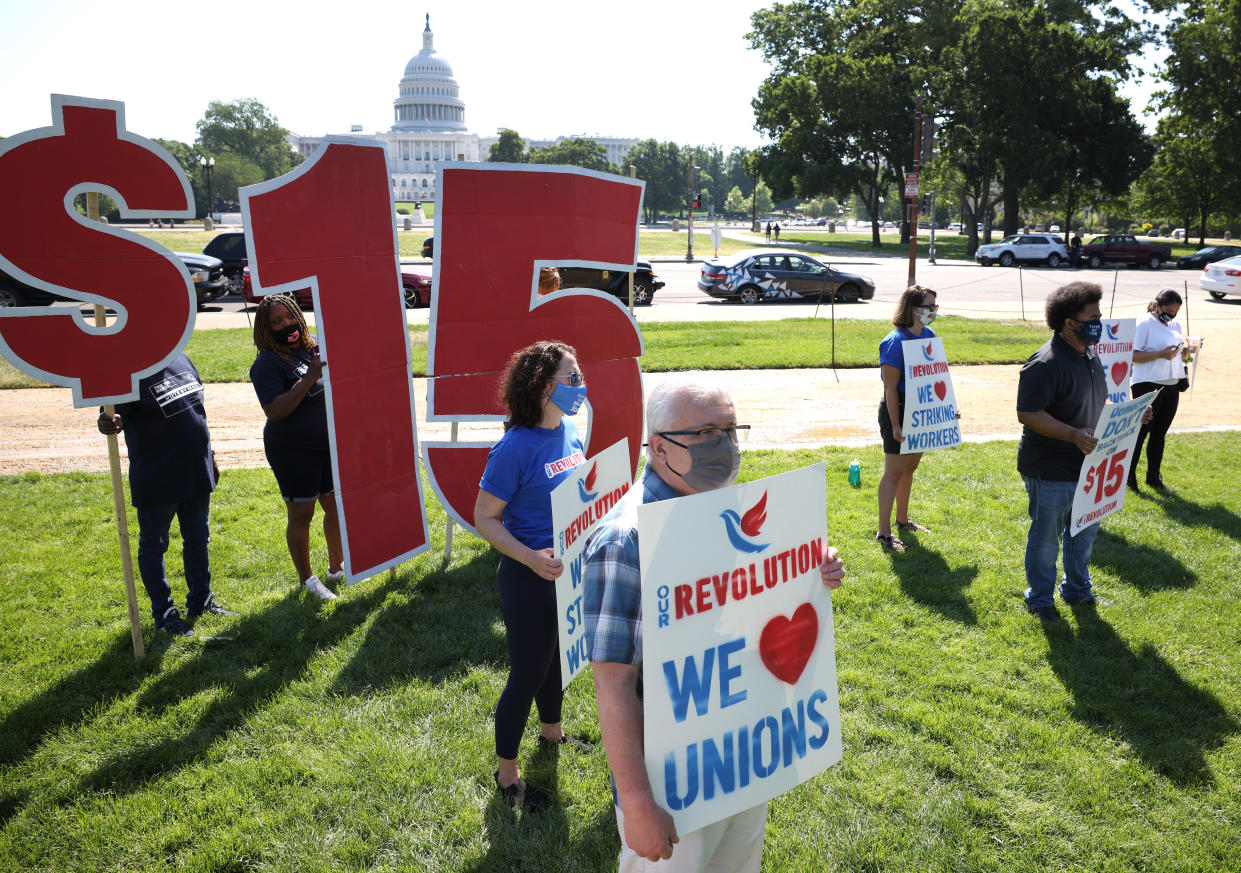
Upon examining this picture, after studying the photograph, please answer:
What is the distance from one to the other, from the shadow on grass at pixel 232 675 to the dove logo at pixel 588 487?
2335 millimetres

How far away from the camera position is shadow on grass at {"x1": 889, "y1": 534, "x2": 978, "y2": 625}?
19.2ft

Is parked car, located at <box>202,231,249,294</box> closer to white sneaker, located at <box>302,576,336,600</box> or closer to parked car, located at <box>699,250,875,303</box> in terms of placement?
parked car, located at <box>699,250,875,303</box>

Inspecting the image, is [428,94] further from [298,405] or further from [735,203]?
[298,405]

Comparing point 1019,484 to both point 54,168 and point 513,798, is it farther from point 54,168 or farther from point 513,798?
point 54,168

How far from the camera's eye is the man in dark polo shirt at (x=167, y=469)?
522cm

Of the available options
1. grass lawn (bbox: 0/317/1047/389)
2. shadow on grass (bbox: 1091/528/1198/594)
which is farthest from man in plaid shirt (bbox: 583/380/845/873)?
grass lawn (bbox: 0/317/1047/389)

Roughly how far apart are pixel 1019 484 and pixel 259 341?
7094 mm

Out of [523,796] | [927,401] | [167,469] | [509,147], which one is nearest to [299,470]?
[167,469]

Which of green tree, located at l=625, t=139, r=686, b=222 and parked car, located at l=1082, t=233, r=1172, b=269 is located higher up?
green tree, located at l=625, t=139, r=686, b=222

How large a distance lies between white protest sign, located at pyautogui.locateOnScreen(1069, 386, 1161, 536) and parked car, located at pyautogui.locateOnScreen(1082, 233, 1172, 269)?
44919 millimetres

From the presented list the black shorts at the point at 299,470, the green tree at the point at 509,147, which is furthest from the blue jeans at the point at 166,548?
the green tree at the point at 509,147

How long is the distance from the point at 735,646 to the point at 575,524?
1.42 metres

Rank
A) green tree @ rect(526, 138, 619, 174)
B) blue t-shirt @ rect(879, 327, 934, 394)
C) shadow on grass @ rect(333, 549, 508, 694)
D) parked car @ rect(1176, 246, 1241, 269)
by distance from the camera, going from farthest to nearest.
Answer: green tree @ rect(526, 138, 619, 174) < parked car @ rect(1176, 246, 1241, 269) < blue t-shirt @ rect(879, 327, 934, 394) < shadow on grass @ rect(333, 549, 508, 694)

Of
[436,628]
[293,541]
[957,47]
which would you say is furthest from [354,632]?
[957,47]
